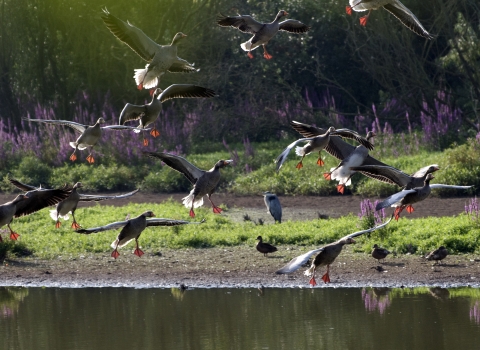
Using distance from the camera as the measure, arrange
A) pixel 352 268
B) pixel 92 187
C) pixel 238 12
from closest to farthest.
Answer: pixel 352 268
pixel 92 187
pixel 238 12

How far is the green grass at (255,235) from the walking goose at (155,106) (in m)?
4.14

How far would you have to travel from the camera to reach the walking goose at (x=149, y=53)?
10016 mm

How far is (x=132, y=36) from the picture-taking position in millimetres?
10156

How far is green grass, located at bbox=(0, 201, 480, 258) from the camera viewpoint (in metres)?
13.4

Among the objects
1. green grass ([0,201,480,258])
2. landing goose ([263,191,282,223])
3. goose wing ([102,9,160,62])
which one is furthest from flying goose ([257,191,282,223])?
goose wing ([102,9,160,62])

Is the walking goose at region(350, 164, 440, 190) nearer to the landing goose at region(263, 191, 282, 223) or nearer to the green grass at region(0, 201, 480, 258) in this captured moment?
the green grass at region(0, 201, 480, 258)

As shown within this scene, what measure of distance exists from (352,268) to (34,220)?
6.53 m

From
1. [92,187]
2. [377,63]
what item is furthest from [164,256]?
[377,63]

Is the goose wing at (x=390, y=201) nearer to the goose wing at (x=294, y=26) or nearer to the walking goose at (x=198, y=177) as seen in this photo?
the walking goose at (x=198, y=177)

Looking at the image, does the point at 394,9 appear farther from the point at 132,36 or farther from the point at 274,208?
the point at 274,208

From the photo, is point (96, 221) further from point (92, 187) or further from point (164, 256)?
point (92, 187)

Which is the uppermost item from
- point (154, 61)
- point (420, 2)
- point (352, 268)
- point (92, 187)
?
point (154, 61)

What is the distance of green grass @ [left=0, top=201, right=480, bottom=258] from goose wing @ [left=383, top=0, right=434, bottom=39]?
3376 mm

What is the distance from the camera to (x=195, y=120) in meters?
24.9
